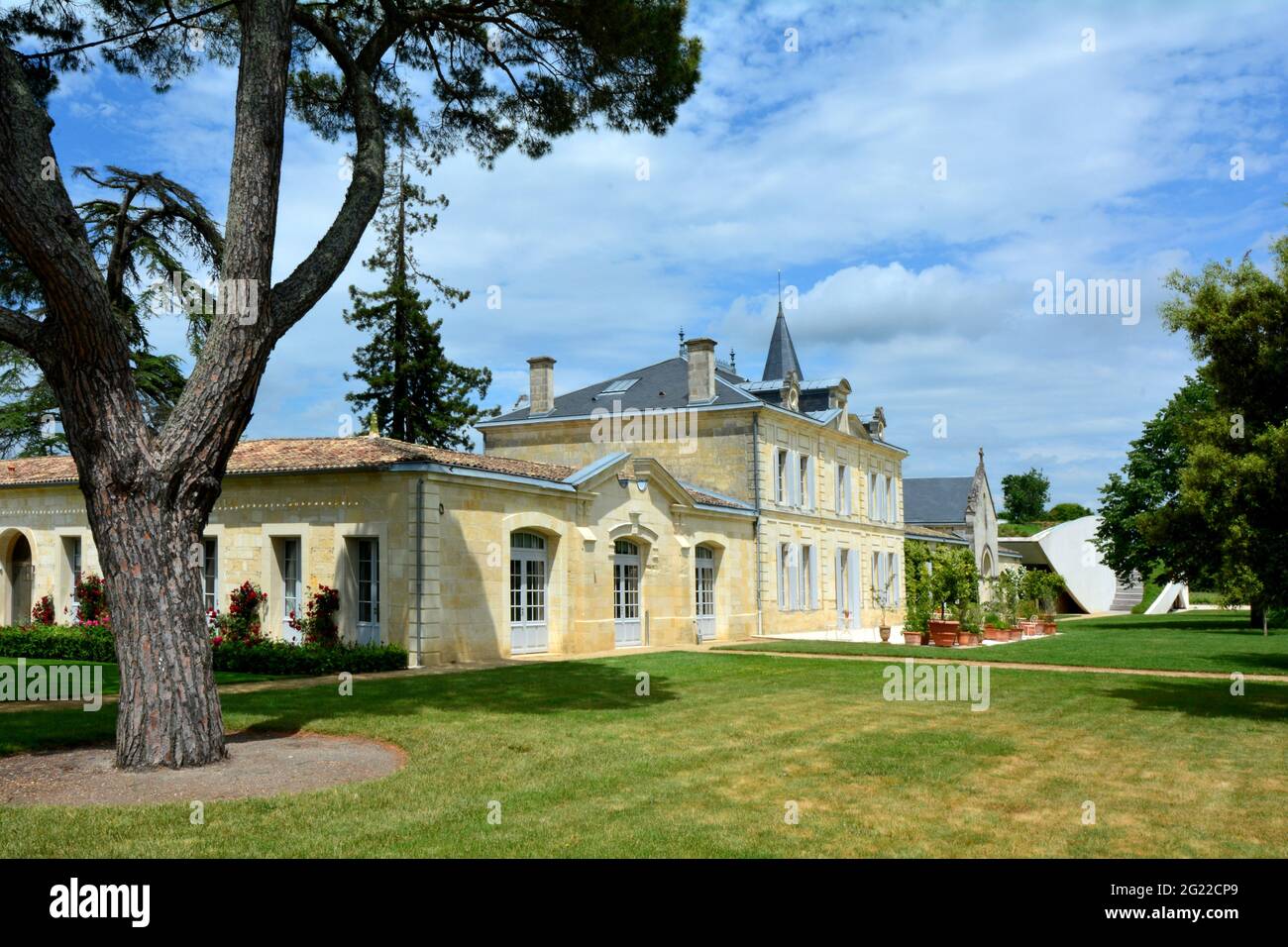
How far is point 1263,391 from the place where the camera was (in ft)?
36.8

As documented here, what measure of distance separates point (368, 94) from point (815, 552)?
2331 centimetres

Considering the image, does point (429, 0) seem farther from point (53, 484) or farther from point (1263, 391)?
point (53, 484)

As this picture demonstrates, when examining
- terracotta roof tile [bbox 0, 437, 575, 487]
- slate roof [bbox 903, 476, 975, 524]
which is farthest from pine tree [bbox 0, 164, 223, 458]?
slate roof [bbox 903, 476, 975, 524]

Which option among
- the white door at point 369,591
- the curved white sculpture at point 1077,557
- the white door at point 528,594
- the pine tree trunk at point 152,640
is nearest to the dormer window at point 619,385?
the white door at point 528,594

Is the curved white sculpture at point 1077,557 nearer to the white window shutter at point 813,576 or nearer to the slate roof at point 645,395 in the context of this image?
the white window shutter at point 813,576

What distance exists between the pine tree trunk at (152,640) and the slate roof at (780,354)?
31647 mm

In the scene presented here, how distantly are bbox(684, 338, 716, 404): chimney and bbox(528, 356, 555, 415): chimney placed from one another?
4.54 metres

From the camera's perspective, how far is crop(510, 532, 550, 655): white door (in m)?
20.0

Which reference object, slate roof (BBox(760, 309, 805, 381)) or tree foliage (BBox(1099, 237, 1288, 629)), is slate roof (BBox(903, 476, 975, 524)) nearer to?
slate roof (BBox(760, 309, 805, 381))

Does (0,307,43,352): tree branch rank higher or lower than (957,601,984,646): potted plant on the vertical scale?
higher

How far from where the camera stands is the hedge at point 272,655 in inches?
654

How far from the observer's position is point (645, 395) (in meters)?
31.2

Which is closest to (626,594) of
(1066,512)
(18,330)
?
(18,330)
